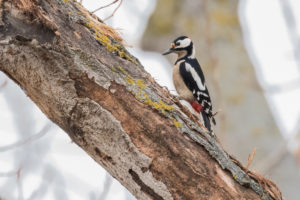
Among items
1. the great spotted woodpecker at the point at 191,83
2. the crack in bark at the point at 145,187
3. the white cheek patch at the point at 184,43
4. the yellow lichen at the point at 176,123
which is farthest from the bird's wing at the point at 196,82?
the crack in bark at the point at 145,187

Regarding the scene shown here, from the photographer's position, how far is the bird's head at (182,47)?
16.7ft

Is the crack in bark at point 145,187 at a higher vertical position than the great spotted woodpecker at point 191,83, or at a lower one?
lower

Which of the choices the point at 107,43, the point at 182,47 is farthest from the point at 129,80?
the point at 182,47

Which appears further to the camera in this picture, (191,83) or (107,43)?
(191,83)

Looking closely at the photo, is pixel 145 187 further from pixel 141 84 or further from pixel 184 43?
pixel 184 43

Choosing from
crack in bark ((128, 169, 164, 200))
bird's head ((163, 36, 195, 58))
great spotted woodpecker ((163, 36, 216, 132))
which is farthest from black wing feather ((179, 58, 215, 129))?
crack in bark ((128, 169, 164, 200))

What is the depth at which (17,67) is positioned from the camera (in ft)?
7.47

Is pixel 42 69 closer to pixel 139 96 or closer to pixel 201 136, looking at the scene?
pixel 139 96

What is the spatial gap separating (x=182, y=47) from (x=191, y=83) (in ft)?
2.03

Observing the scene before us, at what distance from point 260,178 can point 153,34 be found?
3934 mm

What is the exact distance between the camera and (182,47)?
513cm

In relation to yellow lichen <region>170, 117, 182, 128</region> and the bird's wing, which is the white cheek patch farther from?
yellow lichen <region>170, 117, 182, 128</region>

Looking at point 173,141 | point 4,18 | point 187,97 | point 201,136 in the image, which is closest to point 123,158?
point 173,141

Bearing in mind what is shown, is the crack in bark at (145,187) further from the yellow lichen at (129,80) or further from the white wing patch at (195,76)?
the white wing patch at (195,76)
